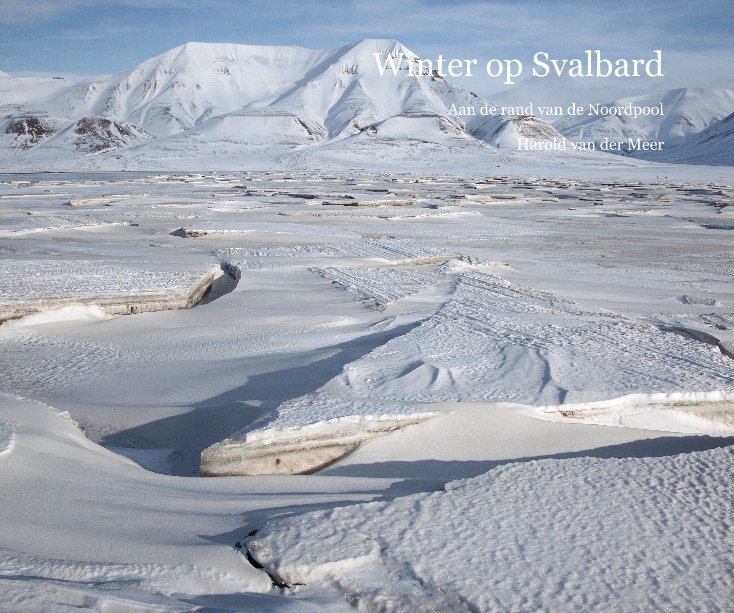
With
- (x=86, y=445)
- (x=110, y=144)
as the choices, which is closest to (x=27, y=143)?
(x=110, y=144)

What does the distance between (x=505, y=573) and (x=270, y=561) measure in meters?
0.54

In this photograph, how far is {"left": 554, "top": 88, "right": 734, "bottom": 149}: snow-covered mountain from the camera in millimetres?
152250

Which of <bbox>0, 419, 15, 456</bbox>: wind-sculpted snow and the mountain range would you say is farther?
the mountain range

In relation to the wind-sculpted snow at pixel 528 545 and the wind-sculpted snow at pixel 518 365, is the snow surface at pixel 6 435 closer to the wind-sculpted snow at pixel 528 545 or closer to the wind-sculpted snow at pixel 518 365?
the wind-sculpted snow at pixel 518 365

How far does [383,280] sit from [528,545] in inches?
154

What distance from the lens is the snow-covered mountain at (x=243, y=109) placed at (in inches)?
2702

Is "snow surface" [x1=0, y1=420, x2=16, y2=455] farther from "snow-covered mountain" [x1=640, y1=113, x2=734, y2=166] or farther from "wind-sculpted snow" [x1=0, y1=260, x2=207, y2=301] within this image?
"snow-covered mountain" [x1=640, y1=113, x2=734, y2=166]

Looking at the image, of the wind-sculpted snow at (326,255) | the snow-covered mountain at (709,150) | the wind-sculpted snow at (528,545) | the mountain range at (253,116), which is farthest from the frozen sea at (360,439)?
the snow-covered mountain at (709,150)

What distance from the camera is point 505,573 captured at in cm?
150

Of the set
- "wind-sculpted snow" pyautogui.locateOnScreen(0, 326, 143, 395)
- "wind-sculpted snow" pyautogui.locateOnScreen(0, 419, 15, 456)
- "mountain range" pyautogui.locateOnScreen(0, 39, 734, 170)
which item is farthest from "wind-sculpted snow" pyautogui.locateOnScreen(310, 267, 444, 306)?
"mountain range" pyautogui.locateOnScreen(0, 39, 734, 170)

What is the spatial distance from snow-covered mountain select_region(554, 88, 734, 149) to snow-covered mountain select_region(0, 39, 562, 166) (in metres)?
51.1

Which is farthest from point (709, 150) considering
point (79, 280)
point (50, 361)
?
point (50, 361)

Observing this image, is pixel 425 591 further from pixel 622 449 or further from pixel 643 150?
pixel 643 150

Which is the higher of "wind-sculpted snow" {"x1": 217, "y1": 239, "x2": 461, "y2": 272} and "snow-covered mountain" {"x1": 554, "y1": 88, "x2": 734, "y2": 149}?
"snow-covered mountain" {"x1": 554, "y1": 88, "x2": 734, "y2": 149}
